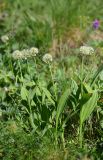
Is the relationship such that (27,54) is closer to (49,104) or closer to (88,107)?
(49,104)

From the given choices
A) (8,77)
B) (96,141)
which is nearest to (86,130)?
(96,141)

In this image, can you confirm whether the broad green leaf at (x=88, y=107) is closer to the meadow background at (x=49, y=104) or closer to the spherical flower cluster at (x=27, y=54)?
the meadow background at (x=49, y=104)

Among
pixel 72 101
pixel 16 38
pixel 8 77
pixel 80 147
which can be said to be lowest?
pixel 80 147

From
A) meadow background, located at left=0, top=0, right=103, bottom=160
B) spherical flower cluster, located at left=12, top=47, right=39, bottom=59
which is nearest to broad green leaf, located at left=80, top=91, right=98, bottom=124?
meadow background, located at left=0, top=0, right=103, bottom=160

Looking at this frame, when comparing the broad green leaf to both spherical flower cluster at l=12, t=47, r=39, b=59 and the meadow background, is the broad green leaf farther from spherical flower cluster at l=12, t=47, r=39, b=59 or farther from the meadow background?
spherical flower cluster at l=12, t=47, r=39, b=59

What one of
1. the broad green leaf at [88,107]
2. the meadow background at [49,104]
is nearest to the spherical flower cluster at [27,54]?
the meadow background at [49,104]

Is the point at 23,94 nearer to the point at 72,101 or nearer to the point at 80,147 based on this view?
the point at 72,101

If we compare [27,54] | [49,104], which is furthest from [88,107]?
[27,54]

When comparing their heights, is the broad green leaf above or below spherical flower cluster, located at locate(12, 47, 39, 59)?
below
